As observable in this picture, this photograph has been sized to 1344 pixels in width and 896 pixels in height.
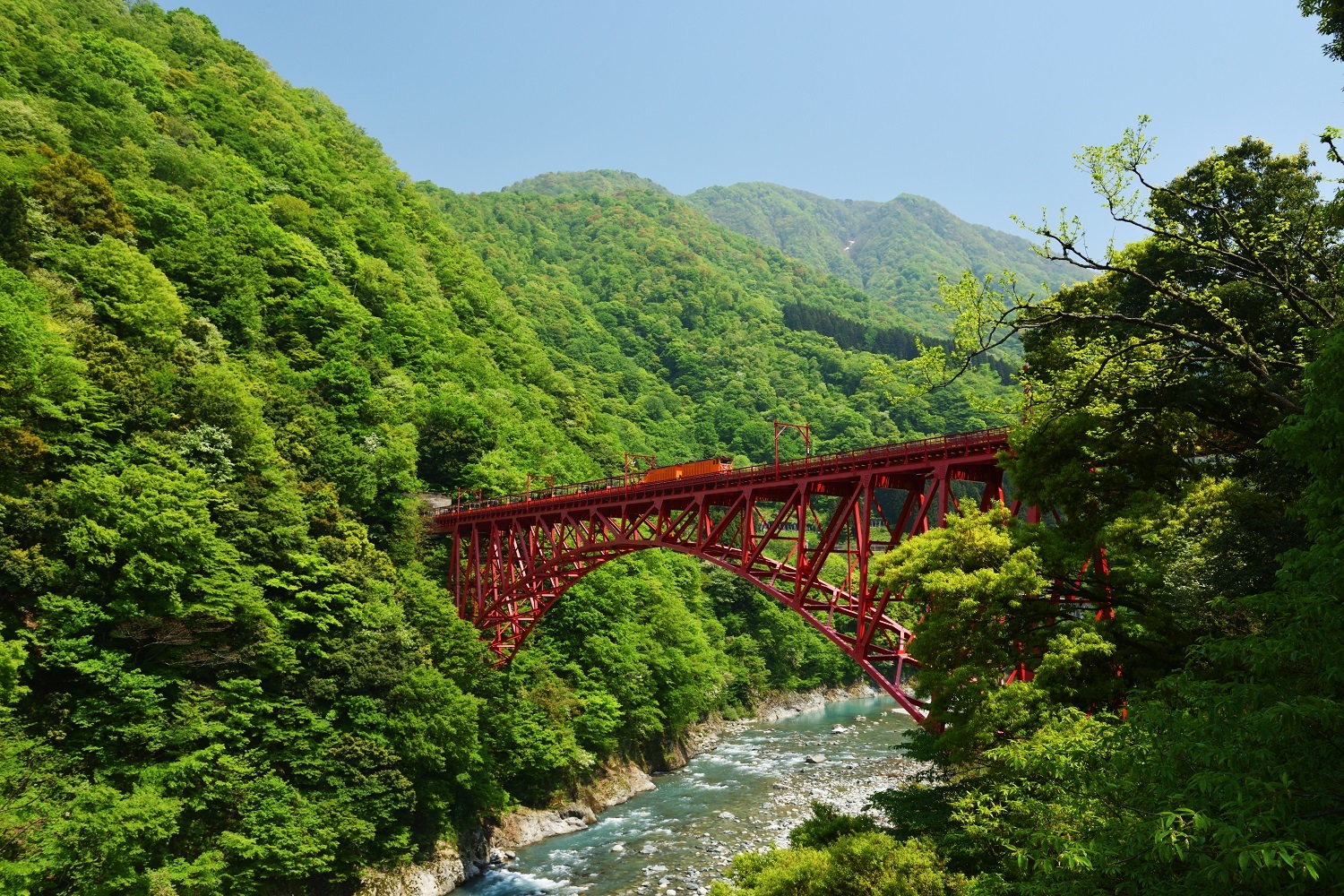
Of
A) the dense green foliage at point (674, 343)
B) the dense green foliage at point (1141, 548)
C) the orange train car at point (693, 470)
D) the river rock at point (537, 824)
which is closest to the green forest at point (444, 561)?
the dense green foliage at point (1141, 548)

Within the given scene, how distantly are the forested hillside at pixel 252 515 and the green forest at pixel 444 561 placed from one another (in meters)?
0.14

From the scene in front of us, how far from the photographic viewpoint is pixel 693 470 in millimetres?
27453

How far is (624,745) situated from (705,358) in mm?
67076

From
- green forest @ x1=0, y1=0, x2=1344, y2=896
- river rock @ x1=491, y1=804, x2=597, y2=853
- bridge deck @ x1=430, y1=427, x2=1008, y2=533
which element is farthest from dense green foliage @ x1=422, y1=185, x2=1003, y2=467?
river rock @ x1=491, y1=804, x2=597, y2=853

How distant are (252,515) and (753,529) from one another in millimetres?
16815

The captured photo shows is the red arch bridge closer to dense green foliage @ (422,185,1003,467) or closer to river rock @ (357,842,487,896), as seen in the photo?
river rock @ (357,842,487,896)

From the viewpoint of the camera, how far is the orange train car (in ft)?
86.8

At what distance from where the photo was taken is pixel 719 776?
1513 inches

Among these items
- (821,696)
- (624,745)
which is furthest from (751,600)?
(624,745)

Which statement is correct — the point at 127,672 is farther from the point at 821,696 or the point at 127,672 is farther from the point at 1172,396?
the point at 821,696

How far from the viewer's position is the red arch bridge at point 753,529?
18406mm

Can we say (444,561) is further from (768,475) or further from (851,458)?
(851,458)

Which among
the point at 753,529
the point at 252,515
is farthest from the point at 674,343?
the point at 252,515

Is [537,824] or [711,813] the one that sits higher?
[537,824]
